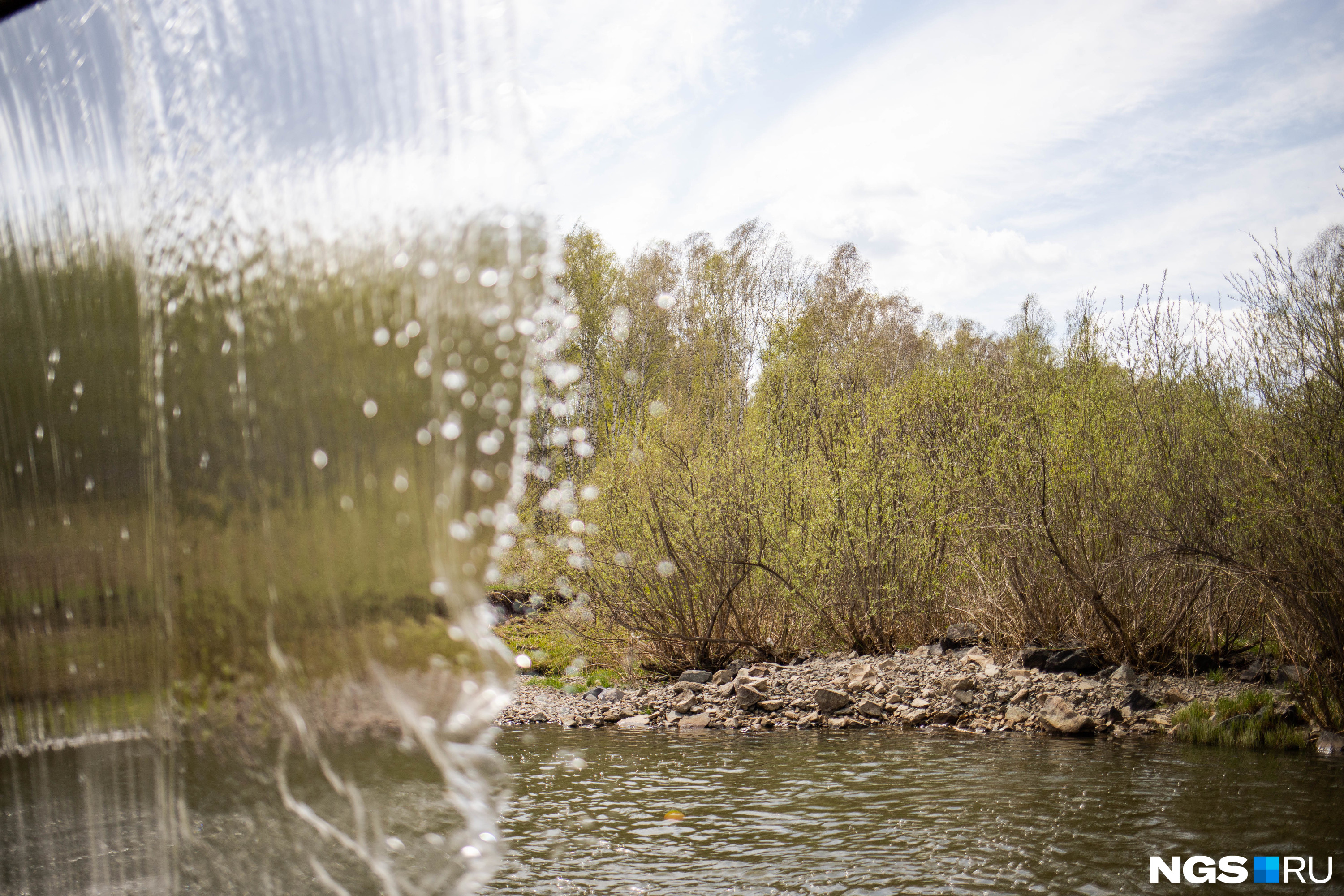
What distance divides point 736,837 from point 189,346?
19.8 feet

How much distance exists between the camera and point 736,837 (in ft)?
20.2

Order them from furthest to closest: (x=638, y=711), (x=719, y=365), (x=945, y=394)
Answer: (x=719, y=365) < (x=945, y=394) < (x=638, y=711)

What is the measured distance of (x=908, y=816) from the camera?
21.5 feet

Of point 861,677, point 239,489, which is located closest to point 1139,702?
point 861,677

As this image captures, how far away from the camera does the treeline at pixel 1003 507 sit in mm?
8258

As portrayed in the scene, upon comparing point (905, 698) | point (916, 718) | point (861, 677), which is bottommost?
point (916, 718)

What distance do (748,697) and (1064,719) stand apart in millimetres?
3783

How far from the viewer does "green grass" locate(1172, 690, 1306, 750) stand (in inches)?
328

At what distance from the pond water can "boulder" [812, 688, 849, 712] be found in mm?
1405

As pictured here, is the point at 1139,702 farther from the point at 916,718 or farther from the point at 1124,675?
the point at 916,718

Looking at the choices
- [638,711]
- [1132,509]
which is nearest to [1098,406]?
[1132,509]

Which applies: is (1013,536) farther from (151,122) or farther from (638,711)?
(151,122)

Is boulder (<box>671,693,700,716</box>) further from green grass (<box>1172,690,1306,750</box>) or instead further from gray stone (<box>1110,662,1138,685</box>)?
green grass (<box>1172,690,1306,750</box>)

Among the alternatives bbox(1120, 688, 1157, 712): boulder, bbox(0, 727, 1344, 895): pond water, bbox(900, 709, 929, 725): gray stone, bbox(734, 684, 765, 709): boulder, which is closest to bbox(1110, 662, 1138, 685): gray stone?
bbox(1120, 688, 1157, 712): boulder
